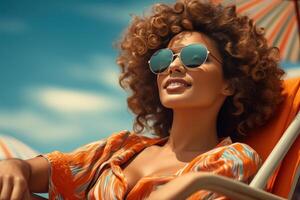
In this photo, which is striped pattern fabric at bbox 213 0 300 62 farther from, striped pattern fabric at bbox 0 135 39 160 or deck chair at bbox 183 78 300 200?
striped pattern fabric at bbox 0 135 39 160

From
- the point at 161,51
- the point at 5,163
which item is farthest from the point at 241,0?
the point at 5,163

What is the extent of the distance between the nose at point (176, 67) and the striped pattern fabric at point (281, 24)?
1.52 meters

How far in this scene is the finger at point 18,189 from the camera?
2.02 meters

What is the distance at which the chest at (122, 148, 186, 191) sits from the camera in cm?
248

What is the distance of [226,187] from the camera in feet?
5.42

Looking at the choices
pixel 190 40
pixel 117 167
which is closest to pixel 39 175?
pixel 117 167

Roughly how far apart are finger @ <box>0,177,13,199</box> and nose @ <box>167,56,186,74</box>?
3.01ft

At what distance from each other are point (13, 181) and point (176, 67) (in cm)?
93

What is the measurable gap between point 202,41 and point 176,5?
0.30 metres

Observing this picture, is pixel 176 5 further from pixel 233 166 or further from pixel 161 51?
pixel 233 166

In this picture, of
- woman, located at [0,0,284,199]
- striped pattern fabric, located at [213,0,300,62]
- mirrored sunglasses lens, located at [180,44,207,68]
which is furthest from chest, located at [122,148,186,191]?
striped pattern fabric, located at [213,0,300,62]

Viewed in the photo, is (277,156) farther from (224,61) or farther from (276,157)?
(224,61)

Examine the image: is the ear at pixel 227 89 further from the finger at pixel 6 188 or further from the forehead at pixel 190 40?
the finger at pixel 6 188

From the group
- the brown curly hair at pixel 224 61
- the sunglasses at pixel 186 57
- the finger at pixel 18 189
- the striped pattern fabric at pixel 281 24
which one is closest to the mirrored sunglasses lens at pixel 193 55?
the sunglasses at pixel 186 57
